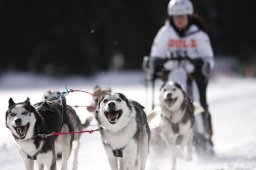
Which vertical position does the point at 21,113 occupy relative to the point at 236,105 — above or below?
above

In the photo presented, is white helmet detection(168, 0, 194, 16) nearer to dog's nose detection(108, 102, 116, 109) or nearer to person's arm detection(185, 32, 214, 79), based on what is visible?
person's arm detection(185, 32, 214, 79)

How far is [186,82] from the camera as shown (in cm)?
789

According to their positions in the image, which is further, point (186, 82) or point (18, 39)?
point (18, 39)

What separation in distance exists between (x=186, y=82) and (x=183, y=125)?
1.05 m

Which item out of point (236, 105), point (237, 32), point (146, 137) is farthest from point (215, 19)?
point (146, 137)

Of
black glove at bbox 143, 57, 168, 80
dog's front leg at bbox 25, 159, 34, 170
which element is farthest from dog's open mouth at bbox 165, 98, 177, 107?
dog's front leg at bbox 25, 159, 34, 170

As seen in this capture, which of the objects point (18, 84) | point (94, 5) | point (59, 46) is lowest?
point (18, 84)

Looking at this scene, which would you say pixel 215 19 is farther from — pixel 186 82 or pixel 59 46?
pixel 186 82

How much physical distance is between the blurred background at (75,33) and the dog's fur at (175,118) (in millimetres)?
19670

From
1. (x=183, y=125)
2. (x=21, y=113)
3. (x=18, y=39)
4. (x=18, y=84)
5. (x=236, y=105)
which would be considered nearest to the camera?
(x=21, y=113)

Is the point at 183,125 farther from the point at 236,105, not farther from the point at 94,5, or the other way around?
the point at 94,5

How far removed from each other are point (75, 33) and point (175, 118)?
19943 mm

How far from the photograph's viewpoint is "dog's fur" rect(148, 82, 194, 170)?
6871 millimetres

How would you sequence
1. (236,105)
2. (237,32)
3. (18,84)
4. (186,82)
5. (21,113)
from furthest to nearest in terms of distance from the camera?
(237,32) → (18,84) → (236,105) → (186,82) → (21,113)
